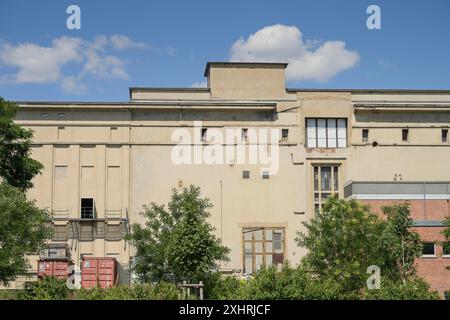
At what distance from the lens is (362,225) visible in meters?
32.6

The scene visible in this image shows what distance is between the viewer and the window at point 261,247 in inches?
2174

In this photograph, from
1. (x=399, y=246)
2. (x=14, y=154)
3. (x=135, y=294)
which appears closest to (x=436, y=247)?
(x=399, y=246)

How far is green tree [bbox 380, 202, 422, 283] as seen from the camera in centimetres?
3259

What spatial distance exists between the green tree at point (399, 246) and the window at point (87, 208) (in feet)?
88.2

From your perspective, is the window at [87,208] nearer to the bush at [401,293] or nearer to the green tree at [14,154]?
the green tree at [14,154]

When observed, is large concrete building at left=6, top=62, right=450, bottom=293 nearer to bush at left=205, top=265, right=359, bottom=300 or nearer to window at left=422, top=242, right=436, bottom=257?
window at left=422, top=242, right=436, bottom=257

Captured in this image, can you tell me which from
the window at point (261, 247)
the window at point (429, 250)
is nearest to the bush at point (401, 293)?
the window at point (429, 250)

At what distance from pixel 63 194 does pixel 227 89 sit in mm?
14923

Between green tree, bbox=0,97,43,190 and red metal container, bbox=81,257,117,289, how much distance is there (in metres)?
6.75

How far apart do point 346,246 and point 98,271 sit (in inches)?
682

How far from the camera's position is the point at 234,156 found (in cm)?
5675

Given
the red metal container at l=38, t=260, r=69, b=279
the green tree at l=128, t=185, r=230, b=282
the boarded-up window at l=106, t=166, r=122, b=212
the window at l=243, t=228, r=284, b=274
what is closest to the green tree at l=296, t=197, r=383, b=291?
the green tree at l=128, t=185, r=230, b=282

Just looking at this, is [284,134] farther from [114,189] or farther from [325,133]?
[114,189]

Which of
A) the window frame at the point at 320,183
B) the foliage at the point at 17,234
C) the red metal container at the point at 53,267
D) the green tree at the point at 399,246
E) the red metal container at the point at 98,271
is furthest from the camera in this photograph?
the window frame at the point at 320,183
